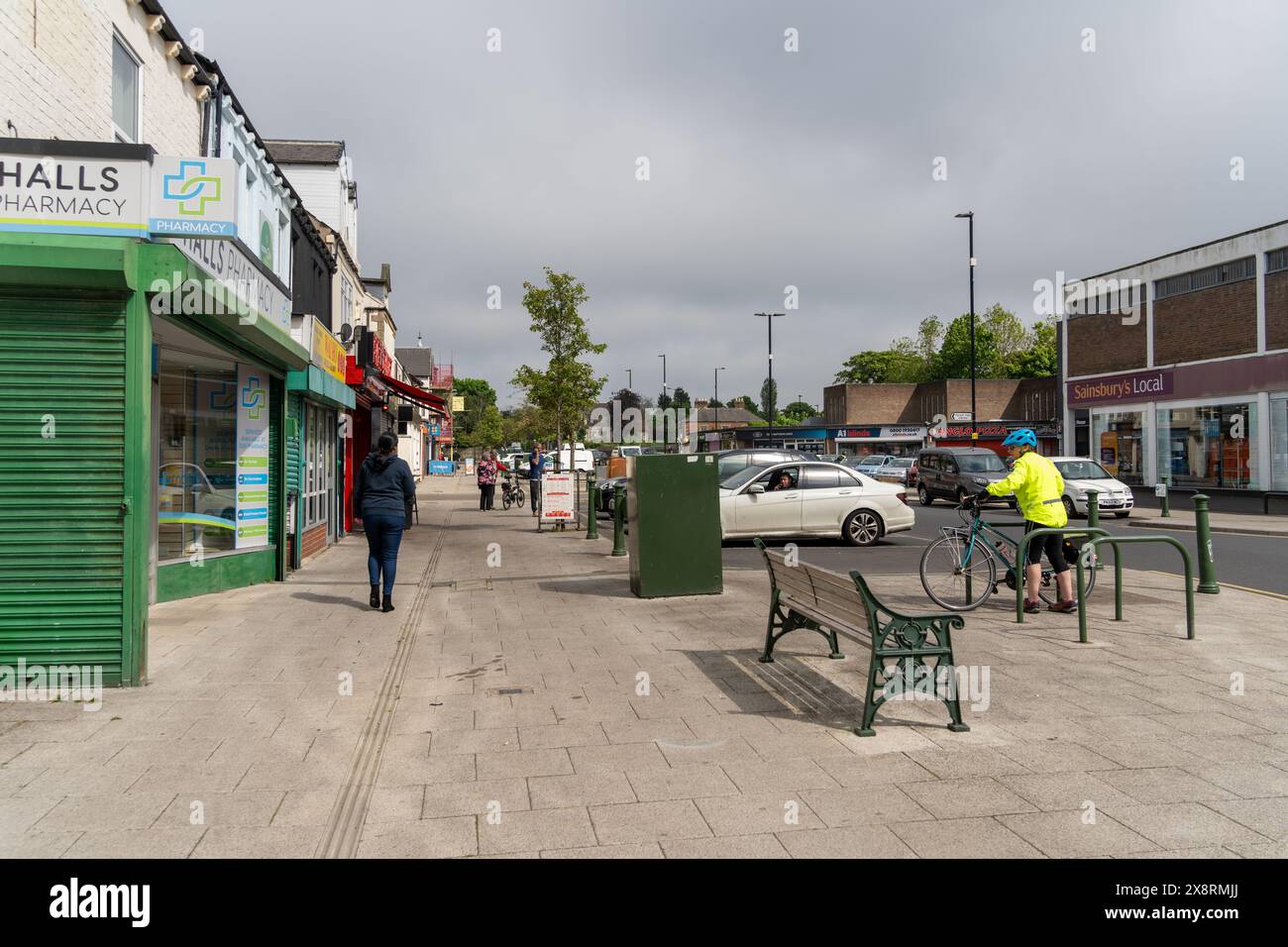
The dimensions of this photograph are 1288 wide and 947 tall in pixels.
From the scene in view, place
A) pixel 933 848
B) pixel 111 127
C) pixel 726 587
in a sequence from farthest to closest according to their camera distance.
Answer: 1. pixel 726 587
2. pixel 111 127
3. pixel 933 848

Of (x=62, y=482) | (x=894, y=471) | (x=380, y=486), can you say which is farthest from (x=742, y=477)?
(x=894, y=471)

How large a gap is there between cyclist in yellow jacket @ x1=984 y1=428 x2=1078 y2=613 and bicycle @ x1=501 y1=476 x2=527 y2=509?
2299 centimetres

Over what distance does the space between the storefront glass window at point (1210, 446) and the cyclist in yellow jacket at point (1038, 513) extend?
2506cm

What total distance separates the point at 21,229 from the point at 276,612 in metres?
4.46

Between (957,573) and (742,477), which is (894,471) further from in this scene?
(957,573)

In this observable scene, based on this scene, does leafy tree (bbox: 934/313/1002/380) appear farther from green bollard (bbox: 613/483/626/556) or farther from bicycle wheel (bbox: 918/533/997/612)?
bicycle wheel (bbox: 918/533/997/612)

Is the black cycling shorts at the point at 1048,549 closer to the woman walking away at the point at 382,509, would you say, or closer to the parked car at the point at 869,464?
the woman walking away at the point at 382,509

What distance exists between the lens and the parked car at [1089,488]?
76.2 feet

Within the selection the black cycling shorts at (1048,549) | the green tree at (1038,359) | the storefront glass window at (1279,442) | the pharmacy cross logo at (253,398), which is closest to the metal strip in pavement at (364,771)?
the pharmacy cross logo at (253,398)

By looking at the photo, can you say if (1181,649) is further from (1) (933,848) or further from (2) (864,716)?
(1) (933,848)

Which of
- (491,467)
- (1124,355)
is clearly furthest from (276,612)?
(1124,355)

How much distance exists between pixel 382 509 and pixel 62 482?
11.8ft
